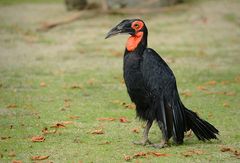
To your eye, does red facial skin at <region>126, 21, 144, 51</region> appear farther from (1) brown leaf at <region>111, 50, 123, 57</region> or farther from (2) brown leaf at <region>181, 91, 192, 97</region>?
(1) brown leaf at <region>111, 50, 123, 57</region>

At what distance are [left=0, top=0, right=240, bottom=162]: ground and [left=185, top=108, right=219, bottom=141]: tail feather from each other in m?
0.15

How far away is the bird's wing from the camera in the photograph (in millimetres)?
8180

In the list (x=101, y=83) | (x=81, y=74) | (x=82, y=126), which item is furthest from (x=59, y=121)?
(x=81, y=74)

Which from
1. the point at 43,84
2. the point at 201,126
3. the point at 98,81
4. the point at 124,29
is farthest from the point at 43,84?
the point at 201,126

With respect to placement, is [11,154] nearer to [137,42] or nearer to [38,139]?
[38,139]

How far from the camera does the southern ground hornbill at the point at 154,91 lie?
820cm

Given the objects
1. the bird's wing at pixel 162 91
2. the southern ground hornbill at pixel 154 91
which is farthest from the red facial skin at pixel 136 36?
the bird's wing at pixel 162 91

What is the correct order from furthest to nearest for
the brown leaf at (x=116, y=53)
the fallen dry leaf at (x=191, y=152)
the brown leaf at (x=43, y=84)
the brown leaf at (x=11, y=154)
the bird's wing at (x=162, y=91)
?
the brown leaf at (x=116, y=53) < the brown leaf at (x=43, y=84) < the bird's wing at (x=162, y=91) < the fallen dry leaf at (x=191, y=152) < the brown leaf at (x=11, y=154)

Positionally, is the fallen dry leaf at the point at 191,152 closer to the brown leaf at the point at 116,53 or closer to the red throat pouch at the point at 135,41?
the red throat pouch at the point at 135,41

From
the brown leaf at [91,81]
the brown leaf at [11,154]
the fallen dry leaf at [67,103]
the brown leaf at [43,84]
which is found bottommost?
the brown leaf at [91,81]

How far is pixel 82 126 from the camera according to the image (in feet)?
31.0

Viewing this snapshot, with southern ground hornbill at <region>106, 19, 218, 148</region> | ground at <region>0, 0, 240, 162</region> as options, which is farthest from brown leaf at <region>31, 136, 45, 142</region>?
southern ground hornbill at <region>106, 19, 218, 148</region>

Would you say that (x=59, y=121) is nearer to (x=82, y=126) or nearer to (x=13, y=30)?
(x=82, y=126)

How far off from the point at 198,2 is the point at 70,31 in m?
6.10
